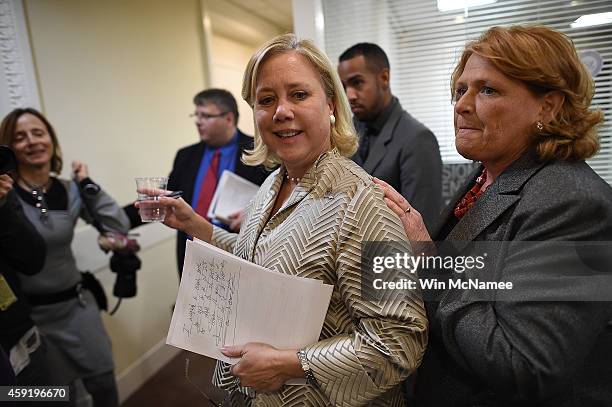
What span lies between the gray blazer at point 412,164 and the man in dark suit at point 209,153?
108cm

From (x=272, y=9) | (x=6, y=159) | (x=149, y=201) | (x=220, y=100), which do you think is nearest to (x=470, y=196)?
(x=149, y=201)

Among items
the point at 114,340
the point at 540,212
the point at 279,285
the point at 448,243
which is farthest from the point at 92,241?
the point at 540,212

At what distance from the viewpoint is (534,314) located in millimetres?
601

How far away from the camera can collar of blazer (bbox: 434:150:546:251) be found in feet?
2.34

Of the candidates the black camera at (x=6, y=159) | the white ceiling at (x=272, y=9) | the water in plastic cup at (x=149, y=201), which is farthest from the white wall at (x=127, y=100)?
the water in plastic cup at (x=149, y=201)

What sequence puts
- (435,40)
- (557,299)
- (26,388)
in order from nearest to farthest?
(557,299) → (26,388) → (435,40)

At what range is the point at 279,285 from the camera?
74cm

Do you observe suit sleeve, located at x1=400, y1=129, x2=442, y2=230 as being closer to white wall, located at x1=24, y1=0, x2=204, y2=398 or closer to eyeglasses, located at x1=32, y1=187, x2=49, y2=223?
eyeglasses, located at x1=32, y1=187, x2=49, y2=223

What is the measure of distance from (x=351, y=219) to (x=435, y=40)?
4.49 feet

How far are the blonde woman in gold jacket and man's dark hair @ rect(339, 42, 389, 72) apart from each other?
932 mm

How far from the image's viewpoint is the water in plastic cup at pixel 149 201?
3.55 feet

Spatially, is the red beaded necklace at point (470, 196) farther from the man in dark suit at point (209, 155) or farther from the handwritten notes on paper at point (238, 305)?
the man in dark suit at point (209, 155)

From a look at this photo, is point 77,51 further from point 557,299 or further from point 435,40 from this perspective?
point 557,299

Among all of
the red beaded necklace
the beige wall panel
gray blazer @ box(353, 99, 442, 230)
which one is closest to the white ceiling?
the beige wall panel
